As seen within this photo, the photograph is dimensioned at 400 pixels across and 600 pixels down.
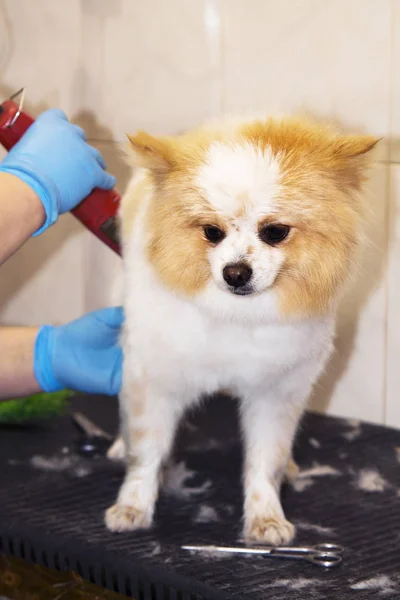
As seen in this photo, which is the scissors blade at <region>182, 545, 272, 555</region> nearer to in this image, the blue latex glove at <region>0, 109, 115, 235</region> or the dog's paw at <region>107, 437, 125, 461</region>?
the dog's paw at <region>107, 437, 125, 461</region>

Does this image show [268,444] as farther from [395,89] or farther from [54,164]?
[395,89]

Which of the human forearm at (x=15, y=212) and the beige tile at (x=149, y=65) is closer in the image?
the human forearm at (x=15, y=212)

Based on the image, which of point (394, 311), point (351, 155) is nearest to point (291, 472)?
point (394, 311)

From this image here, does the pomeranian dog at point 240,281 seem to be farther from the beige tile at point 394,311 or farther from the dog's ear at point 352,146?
the beige tile at point 394,311

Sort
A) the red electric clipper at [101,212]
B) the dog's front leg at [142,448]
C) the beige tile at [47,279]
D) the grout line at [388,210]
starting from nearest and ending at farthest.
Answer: the dog's front leg at [142,448], the red electric clipper at [101,212], the grout line at [388,210], the beige tile at [47,279]

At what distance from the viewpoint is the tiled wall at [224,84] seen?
5.51ft

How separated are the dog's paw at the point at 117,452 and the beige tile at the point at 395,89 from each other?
79 centimetres

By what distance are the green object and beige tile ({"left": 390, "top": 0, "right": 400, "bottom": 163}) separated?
3.00 feet

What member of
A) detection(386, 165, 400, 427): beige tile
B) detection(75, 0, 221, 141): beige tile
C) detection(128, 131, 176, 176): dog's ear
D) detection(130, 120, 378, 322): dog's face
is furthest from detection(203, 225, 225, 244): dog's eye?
detection(75, 0, 221, 141): beige tile

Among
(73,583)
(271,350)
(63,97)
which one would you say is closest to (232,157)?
(271,350)

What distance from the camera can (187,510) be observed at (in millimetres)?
1428

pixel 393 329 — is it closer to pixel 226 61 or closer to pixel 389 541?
pixel 389 541

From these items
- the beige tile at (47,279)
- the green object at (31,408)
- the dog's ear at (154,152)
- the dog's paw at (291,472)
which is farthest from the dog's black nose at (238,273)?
the beige tile at (47,279)

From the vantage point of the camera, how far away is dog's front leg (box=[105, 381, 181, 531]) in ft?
4.52
